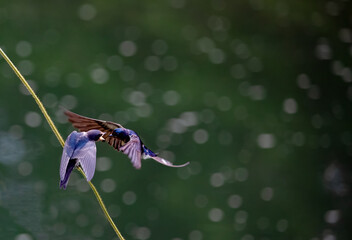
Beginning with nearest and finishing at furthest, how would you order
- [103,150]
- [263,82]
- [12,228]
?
1. [12,228]
2. [103,150]
3. [263,82]

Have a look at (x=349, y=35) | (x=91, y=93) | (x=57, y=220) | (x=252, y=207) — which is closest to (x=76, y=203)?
(x=57, y=220)

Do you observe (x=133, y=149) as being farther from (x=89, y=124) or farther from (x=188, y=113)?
(x=188, y=113)

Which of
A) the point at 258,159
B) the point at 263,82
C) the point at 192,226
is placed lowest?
the point at 192,226

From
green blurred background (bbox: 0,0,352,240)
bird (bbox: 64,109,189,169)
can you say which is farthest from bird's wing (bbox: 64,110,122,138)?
green blurred background (bbox: 0,0,352,240)

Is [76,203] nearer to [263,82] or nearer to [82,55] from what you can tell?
[82,55]

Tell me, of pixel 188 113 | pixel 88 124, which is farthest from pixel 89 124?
pixel 188 113
